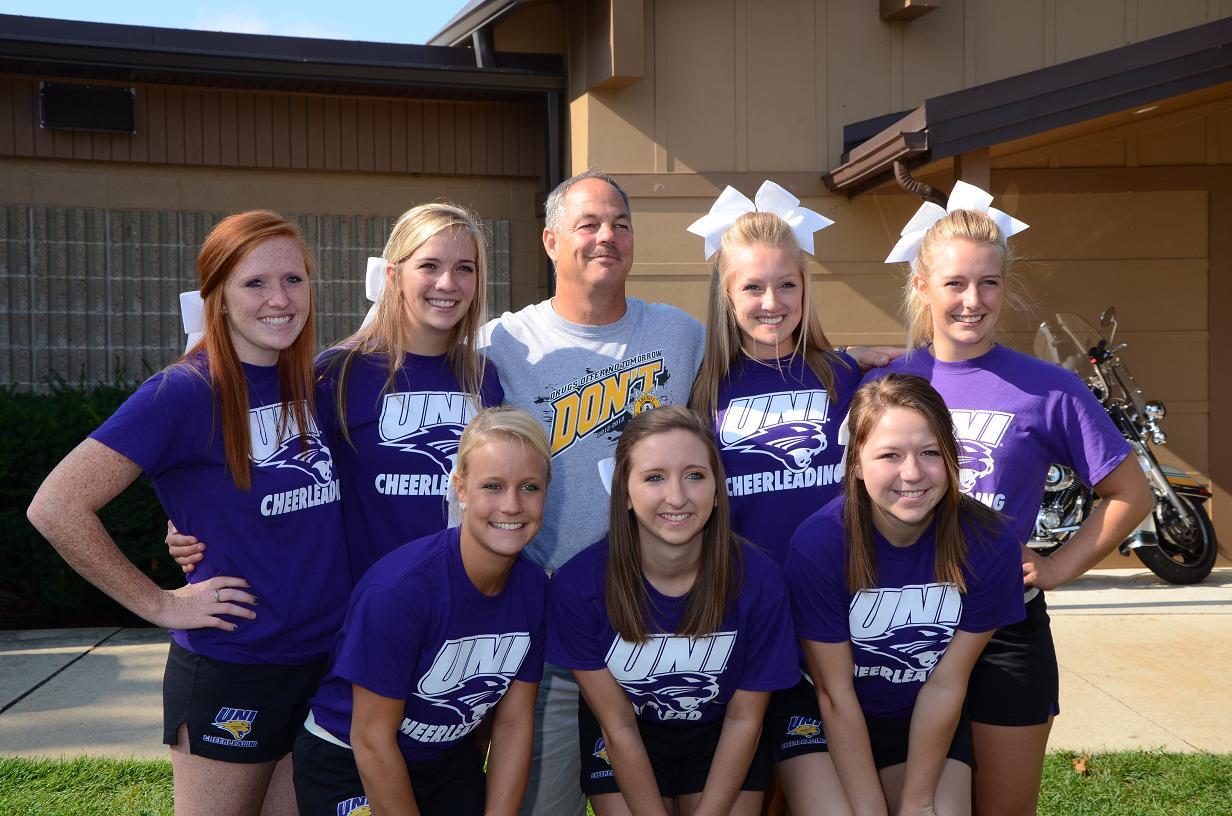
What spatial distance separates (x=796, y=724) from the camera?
9.43 ft

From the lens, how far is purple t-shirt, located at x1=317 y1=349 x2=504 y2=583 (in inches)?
110

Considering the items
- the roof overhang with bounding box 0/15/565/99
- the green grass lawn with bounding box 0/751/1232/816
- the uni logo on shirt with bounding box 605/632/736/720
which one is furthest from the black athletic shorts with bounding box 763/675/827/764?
the roof overhang with bounding box 0/15/565/99

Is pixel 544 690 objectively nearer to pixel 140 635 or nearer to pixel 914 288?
pixel 914 288

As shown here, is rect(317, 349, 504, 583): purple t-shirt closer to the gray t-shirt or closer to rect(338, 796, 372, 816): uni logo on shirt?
the gray t-shirt

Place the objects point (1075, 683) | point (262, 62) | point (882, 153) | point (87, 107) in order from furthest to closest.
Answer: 1. point (87, 107)
2. point (262, 62)
3. point (882, 153)
4. point (1075, 683)

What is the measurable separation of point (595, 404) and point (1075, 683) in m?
3.08

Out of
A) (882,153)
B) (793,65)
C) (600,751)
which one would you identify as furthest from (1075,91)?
(600,751)

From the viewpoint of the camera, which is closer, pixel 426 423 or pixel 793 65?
pixel 426 423

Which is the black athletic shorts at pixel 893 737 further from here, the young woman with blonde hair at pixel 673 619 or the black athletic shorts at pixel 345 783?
the black athletic shorts at pixel 345 783

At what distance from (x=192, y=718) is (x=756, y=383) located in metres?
1.57

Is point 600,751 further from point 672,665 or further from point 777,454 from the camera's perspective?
point 777,454

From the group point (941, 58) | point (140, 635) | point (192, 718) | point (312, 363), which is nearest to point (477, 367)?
point (312, 363)

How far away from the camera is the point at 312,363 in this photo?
274cm

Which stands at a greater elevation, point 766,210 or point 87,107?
point 87,107
